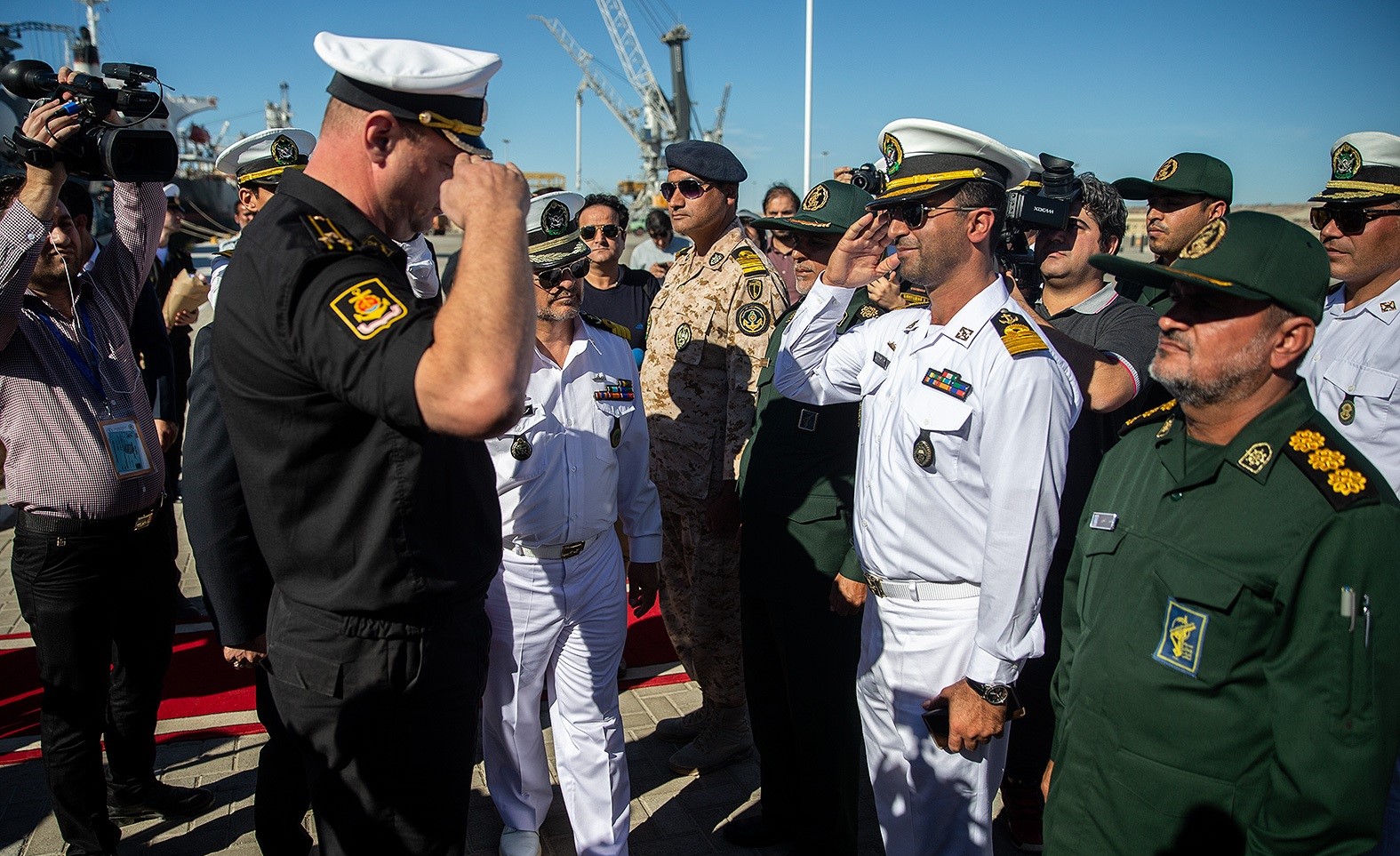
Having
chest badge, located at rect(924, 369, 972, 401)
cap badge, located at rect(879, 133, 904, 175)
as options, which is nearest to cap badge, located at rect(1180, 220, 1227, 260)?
chest badge, located at rect(924, 369, 972, 401)

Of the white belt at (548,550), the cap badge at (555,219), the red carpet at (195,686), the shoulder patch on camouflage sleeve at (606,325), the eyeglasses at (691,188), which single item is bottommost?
the red carpet at (195,686)

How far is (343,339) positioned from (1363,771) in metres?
1.99

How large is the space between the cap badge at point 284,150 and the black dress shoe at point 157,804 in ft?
8.43

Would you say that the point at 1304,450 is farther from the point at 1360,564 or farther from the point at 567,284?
the point at 567,284

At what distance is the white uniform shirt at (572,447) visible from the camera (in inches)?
115

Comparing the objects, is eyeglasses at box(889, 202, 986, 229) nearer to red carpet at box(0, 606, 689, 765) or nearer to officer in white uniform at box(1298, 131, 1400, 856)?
officer in white uniform at box(1298, 131, 1400, 856)

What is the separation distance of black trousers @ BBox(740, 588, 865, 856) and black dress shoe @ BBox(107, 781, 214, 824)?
7.28 ft

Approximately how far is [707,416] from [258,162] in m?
2.18

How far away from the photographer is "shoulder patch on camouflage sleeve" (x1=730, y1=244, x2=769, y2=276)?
3979 mm

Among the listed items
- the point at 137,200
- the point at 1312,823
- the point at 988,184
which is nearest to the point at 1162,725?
the point at 1312,823

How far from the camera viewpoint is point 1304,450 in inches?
71.0

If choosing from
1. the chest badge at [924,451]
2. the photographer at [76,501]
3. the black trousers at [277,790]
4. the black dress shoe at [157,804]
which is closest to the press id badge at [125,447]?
the photographer at [76,501]

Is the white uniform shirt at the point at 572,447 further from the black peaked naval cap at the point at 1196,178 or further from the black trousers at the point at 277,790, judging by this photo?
the black peaked naval cap at the point at 1196,178

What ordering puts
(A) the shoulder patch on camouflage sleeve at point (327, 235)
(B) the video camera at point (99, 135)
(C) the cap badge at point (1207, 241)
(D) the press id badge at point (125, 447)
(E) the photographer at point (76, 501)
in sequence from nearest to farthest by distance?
(A) the shoulder patch on camouflage sleeve at point (327, 235) → (C) the cap badge at point (1207, 241) → (B) the video camera at point (99, 135) → (E) the photographer at point (76, 501) → (D) the press id badge at point (125, 447)
